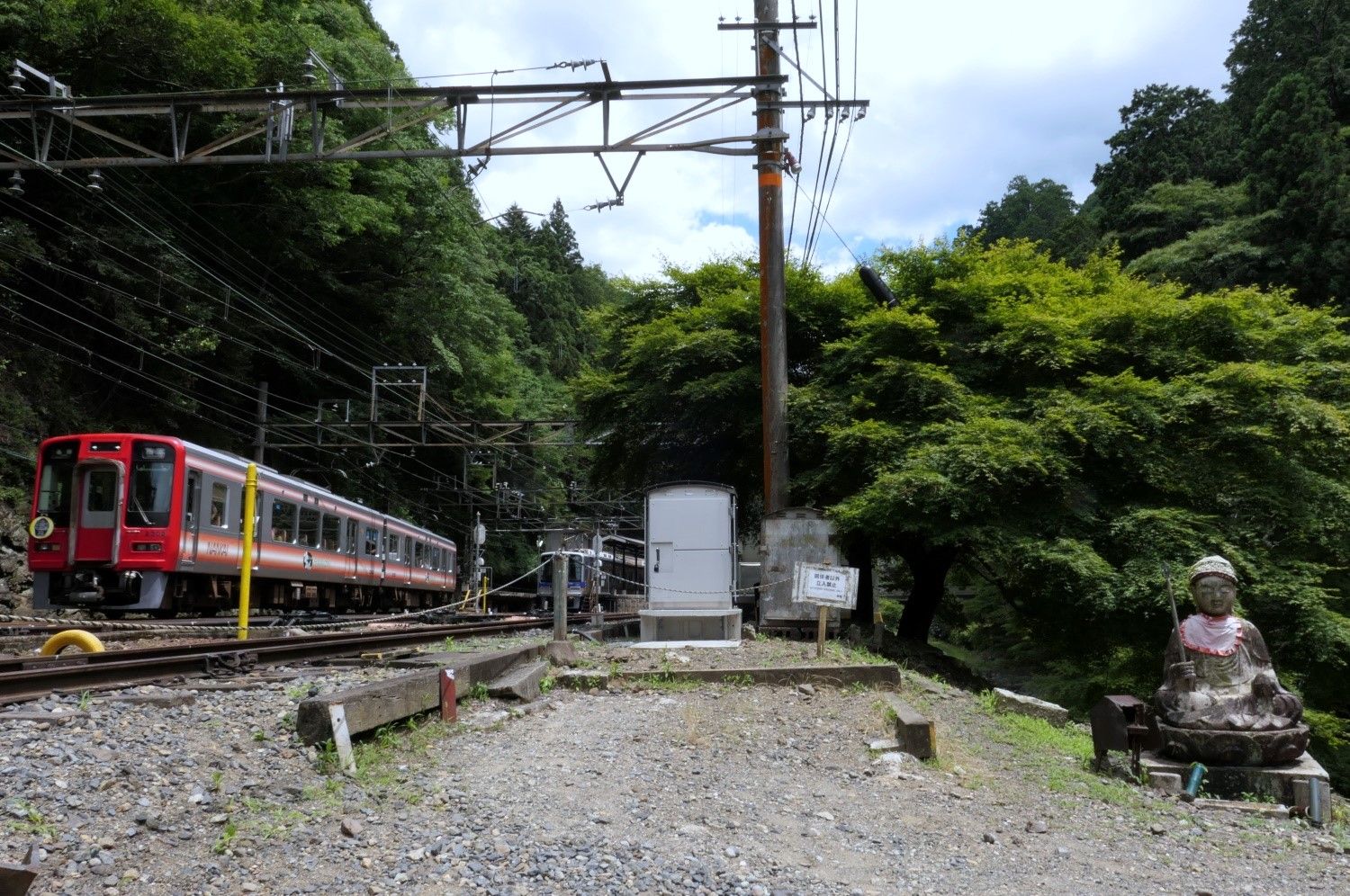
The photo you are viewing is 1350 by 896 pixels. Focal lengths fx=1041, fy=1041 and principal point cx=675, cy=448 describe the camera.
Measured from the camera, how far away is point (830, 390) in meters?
Answer: 17.3

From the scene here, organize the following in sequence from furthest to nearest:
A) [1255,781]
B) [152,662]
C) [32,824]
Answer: [152,662] < [1255,781] < [32,824]

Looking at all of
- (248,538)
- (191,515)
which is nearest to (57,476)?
(191,515)

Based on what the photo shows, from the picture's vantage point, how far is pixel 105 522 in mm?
14805

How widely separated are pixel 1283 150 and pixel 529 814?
31161mm

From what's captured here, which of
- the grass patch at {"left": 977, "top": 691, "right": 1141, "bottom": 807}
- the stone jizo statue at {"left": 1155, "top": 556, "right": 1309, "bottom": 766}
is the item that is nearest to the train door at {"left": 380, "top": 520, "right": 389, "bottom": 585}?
the grass patch at {"left": 977, "top": 691, "right": 1141, "bottom": 807}

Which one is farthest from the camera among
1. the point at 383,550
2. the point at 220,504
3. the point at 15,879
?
the point at 383,550

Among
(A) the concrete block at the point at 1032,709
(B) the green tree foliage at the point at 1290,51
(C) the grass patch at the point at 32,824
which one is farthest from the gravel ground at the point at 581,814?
(B) the green tree foliage at the point at 1290,51

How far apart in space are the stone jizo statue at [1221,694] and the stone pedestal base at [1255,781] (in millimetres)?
82

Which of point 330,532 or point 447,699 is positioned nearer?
point 447,699

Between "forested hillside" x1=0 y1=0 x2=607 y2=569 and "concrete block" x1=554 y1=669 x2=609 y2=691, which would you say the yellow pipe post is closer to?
"concrete block" x1=554 y1=669 x2=609 y2=691

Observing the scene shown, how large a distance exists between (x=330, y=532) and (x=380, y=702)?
1707 centimetres

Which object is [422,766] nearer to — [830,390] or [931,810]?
[931,810]

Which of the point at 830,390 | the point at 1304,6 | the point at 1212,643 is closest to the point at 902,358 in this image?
the point at 830,390

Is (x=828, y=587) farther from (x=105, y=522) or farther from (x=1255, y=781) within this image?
(x=105, y=522)
